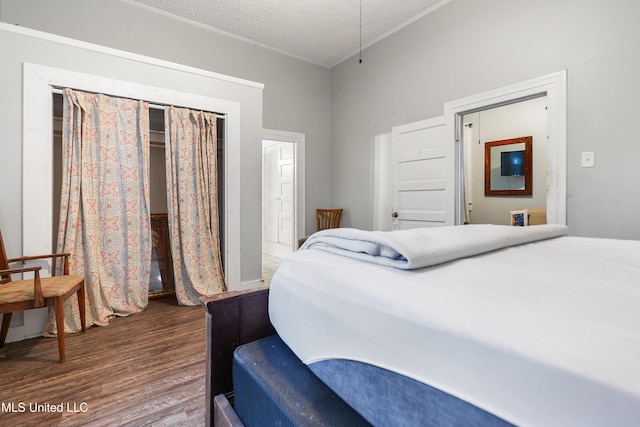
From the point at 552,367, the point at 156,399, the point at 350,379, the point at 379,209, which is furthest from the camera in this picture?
the point at 379,209

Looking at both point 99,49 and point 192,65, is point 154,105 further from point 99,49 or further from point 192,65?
point 192,65

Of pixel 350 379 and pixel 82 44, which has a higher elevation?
pixel 82 44

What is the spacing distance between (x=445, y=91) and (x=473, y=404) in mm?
3523

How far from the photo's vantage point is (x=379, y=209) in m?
4.23

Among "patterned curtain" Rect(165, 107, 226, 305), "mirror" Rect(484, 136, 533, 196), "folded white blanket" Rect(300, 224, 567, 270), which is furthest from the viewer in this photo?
"mirror" Rect(484, 136, 533, 196)

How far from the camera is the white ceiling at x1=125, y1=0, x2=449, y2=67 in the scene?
3373 millimetres

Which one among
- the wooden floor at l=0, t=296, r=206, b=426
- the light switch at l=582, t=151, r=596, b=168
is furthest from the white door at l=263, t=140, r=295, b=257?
the light switch at l=582, t=151, r=596, b=168

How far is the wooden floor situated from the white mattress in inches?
42.9

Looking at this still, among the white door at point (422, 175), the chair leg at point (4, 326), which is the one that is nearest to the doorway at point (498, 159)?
the white door at point (422, 175)

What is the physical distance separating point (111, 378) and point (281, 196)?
12.8 feet

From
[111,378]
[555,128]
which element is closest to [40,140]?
[111,378]

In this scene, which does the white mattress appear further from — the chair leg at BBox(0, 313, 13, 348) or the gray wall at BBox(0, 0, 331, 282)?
the gray wall at BBox(0, 0, 331, 282)

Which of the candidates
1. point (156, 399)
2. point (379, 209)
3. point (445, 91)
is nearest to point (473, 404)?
point (156, 399)

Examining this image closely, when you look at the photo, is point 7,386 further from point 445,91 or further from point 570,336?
point 445,91
